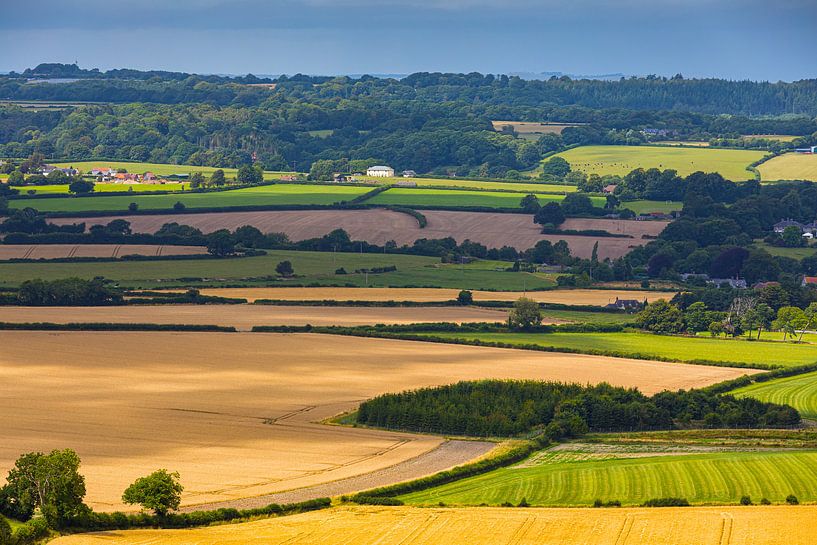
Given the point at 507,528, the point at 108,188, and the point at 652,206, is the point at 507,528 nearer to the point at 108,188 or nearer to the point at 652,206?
the point at 652,206

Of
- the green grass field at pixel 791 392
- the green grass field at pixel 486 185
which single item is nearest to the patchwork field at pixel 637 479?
the green grass field at pixel 791 392

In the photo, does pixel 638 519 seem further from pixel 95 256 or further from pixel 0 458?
pixel 95 256

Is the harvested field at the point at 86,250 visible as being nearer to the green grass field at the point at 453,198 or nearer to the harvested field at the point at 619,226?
the harvested field at the point at 619,226

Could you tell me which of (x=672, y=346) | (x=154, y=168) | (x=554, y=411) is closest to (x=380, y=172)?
(x=154, y=168)

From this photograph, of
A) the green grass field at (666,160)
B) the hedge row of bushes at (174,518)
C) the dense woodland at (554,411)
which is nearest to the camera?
the hedge row of bushes at (174,518)

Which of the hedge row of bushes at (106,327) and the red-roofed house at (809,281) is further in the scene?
the red-roofed house at (809,281)
